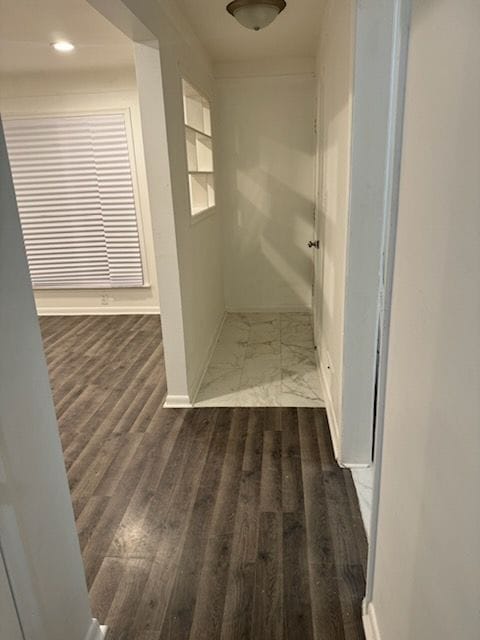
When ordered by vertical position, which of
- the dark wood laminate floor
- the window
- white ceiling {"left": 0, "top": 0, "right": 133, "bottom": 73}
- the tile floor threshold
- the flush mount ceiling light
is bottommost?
the dark wood laminate floor

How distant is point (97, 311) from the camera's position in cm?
→ 516

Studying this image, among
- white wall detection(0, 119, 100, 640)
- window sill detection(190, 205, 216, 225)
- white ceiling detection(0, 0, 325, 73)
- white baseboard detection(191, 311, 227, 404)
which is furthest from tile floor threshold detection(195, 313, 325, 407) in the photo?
white ceiling detection(0, 0, 325, 73)

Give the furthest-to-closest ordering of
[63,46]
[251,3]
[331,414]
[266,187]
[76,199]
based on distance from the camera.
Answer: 1. [76,199]
2. [266,187]
3. [63,46]
4. [331,414]
5. [251,3]

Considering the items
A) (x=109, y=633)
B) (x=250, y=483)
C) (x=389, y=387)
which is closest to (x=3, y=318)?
(x=389, y=387)

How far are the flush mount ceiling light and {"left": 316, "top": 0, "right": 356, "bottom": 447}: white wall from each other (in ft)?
1.04

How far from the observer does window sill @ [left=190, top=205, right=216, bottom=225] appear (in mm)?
3221

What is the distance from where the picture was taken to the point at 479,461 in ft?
2.23

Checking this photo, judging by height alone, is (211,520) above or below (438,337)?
below

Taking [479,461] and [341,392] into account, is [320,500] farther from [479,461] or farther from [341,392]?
[479,461]

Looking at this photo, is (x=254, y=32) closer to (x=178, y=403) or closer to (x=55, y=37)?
(x=55, y=37)

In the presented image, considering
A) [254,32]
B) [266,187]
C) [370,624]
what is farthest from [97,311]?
[370,624]

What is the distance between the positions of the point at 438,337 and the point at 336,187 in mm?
1766

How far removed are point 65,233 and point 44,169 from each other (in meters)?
0.67

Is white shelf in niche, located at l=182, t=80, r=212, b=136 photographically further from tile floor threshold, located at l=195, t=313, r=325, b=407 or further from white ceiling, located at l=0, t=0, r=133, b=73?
tile floor threshold, located at l=195, t=313, r=325, b=407
